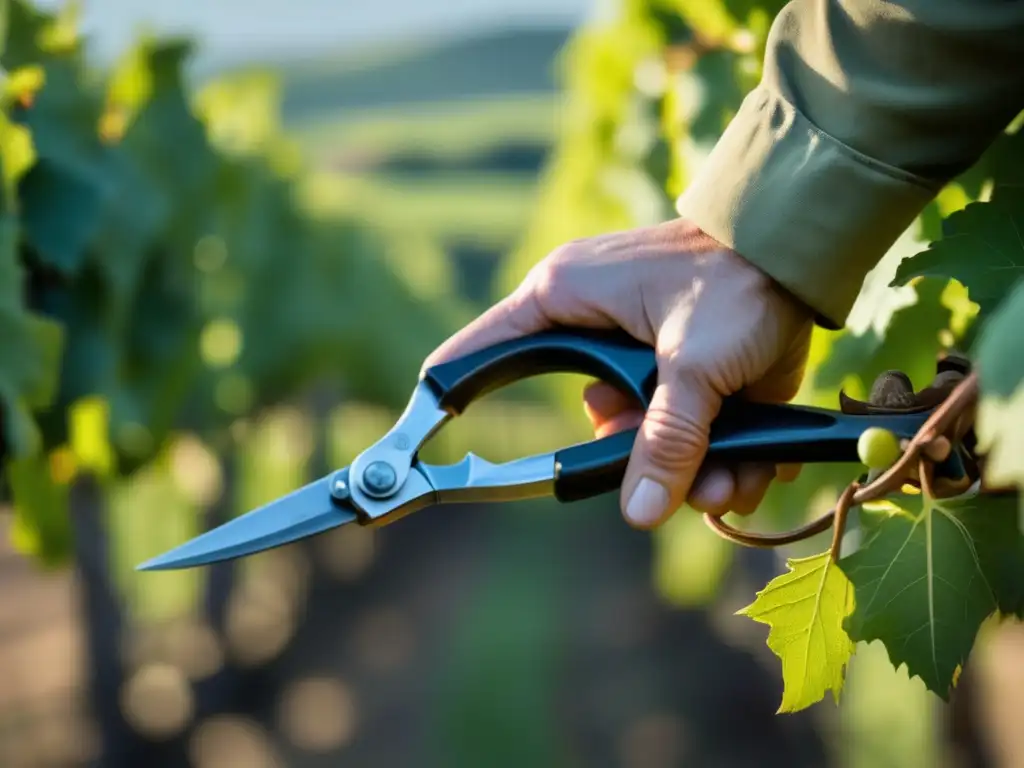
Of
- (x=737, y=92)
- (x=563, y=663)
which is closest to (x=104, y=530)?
(x=563, y=663)

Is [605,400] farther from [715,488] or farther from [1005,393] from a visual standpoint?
[1005,393]

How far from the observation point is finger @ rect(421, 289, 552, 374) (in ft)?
3.62

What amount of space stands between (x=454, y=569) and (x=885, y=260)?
26.1 feet

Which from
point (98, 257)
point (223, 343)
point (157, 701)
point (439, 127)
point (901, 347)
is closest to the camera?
point (901, 347)

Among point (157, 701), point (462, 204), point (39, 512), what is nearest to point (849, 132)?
point (39, 512)

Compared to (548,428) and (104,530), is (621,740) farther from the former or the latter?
(104,530)

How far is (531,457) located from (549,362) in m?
0.09

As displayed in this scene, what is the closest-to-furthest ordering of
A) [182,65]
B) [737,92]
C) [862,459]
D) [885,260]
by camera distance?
[862,459] → [885,260] → [737,92] → [182,65]

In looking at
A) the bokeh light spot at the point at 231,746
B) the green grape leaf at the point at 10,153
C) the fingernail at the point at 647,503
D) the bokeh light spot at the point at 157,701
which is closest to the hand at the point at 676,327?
the fingernail at the point at 647,503

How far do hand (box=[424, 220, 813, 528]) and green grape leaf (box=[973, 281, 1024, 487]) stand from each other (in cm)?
31

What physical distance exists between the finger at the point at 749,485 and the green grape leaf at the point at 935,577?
10 cm

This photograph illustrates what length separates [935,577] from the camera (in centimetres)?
100

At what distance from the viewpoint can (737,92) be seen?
179 centimetres

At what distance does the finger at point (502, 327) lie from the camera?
1104 millimetres
